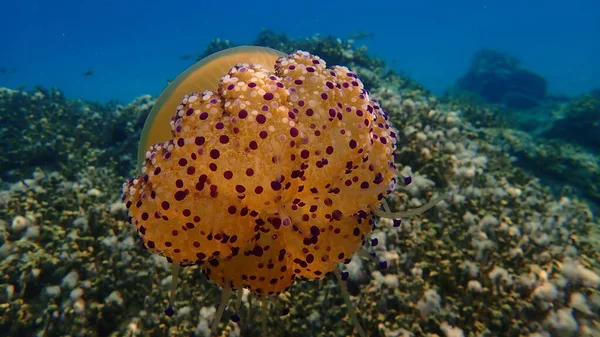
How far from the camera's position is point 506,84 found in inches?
1096

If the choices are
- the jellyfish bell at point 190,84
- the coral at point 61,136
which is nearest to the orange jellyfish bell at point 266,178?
the jellyfish bell at point 190,84

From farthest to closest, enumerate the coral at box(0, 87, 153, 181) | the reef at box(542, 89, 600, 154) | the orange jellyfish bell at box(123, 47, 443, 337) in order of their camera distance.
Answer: the reef at box(542, 89, 600, 154)
the coral at box(0, 87, 153, 181)
the orange jellyfish bell at box(123, 47, 443, 337)

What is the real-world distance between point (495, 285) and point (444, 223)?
3.45ft

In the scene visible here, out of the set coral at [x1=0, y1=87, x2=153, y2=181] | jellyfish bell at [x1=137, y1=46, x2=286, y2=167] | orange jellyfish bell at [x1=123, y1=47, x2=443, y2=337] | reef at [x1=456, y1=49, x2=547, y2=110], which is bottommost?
Result: orange jellyfish bell at [x1=123, y1=47, x2=443, y2=337]

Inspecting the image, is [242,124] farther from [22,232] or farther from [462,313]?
[22,232]

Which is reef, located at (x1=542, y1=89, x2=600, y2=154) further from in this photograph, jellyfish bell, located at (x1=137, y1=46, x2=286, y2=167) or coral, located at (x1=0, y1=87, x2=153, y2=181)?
jellyfish bell, located at (x1=137, y1=46, x2=286, y2=167)

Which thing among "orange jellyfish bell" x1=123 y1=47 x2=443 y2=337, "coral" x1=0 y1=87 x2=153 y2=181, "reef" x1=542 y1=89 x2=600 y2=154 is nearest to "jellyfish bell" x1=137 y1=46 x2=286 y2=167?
"orange jellyfish bell" x1=123 y1=47 x2=443 y2=337

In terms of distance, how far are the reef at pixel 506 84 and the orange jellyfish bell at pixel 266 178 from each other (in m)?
26.8

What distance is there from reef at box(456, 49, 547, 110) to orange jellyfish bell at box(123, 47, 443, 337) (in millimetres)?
26828

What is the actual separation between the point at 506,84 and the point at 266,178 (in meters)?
31.4

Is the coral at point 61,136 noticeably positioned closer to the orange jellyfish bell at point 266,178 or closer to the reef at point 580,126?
the orange jellyfish bell at point 266,178

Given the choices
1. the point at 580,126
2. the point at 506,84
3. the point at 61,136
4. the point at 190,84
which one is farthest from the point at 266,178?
the point at 506,84

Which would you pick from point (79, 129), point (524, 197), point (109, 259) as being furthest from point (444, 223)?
point (79, 129)

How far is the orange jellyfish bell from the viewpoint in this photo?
1.60m
